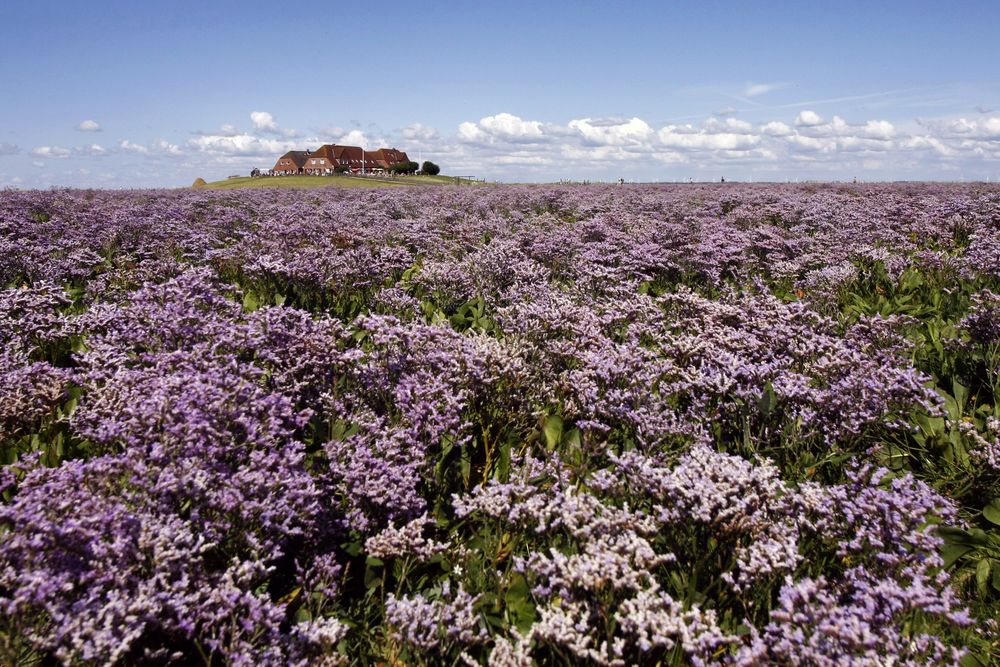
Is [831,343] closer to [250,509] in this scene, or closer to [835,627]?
[835,627]

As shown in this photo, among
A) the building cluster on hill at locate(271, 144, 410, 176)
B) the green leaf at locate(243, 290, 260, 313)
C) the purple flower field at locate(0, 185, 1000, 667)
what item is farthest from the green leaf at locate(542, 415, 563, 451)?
the building cluster on hill at locate(271, 144, 410, 176)

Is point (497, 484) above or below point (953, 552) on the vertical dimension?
above

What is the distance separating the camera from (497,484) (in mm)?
3137

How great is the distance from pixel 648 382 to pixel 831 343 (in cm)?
164

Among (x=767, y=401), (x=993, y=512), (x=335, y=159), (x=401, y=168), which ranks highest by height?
(x=335, y=159)

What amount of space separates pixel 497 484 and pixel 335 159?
148 metres

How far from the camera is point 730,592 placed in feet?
9.45

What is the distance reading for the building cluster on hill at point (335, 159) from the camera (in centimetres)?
13788

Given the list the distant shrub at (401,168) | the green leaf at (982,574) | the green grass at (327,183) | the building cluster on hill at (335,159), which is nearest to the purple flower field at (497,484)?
the green leaf at (982,574)

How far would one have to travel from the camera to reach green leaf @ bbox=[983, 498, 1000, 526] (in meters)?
3.53

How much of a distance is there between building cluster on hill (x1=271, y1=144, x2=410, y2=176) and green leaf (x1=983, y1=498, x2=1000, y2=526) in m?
138

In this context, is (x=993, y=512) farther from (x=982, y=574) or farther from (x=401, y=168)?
(x=401, y=168)

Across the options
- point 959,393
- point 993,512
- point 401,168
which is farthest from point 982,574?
point 401,168

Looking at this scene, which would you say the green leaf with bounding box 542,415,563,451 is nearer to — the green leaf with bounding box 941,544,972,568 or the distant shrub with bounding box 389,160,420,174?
the green leaf with bounding box 941,544,972,568
